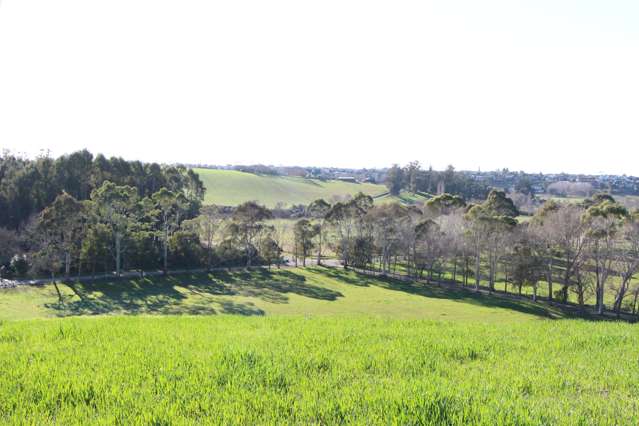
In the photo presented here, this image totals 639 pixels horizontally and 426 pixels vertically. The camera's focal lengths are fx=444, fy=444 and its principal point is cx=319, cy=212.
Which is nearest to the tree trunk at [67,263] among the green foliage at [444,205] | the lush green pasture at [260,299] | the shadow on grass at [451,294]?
the lush green pasture at [260,299]

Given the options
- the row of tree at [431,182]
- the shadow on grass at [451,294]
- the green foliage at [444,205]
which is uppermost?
the row of tree at [431,182]

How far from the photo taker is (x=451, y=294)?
1672 inches

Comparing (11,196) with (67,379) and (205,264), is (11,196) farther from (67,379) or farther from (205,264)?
(67,379)

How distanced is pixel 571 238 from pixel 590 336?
33.5m

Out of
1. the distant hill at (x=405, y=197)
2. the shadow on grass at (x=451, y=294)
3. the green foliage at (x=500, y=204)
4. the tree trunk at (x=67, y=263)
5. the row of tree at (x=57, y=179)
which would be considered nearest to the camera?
the shadow on grass at (x=451, y=294)

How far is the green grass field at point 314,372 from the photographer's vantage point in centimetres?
621

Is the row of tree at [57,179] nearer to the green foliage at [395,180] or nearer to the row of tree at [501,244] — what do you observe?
the row of tree at [501,244]

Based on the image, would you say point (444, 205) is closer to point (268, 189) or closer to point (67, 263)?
point (67, 263)

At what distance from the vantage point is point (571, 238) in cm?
Answer: 4094

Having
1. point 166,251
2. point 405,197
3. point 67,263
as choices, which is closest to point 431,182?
point 405,197

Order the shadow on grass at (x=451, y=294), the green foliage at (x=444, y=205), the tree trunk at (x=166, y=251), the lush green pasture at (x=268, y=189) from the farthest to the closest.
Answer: the lush green pasture at (x=268, y=189) → the green foliage at (x=444, y=205) → the tree trunk at (x=166, y=251) → the shadow on grass at (x=451, y=294)

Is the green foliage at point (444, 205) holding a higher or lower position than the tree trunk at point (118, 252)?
higher

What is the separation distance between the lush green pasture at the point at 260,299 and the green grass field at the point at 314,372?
1672 cm

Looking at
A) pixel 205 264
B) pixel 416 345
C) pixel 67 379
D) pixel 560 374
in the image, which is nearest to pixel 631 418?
pixel 560 374
